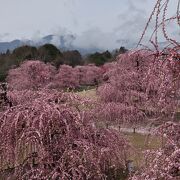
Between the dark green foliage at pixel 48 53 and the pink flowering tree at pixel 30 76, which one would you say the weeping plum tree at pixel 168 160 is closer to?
the pink flowering tree at pixel 30 76

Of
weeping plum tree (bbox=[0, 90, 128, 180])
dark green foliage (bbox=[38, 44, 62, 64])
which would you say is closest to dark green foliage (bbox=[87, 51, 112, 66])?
dark green foliage (bbox=[38, 44, 62, 64])

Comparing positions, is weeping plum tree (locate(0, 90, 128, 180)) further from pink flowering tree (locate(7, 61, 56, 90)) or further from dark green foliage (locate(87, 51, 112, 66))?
dark green foliage (locate(87, 51, 112, 66))

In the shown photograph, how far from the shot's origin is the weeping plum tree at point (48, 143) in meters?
7.38

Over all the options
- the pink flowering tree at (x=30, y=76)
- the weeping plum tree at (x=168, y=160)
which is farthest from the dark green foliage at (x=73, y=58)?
the weeping plum tree at (x=168, y=160)

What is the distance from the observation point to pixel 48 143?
7.70 meters

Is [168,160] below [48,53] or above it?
above

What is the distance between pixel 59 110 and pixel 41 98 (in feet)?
2.06

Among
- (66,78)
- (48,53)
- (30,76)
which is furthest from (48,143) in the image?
(48,53)

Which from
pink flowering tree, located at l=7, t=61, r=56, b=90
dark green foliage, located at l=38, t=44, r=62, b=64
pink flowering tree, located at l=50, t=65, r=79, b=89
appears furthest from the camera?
dark green foliage, located at l=38, t=44, r=62, b=64

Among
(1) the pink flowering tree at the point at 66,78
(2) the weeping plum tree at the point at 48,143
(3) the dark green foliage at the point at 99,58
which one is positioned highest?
(2) the weeping plum tree at the point at 48,143

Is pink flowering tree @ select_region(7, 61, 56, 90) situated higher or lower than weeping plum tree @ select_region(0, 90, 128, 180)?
lower

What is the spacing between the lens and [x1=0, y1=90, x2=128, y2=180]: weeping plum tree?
7.38 m

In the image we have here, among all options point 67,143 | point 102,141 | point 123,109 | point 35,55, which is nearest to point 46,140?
point 67,143

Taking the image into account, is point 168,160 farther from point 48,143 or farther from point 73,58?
point 73,58
